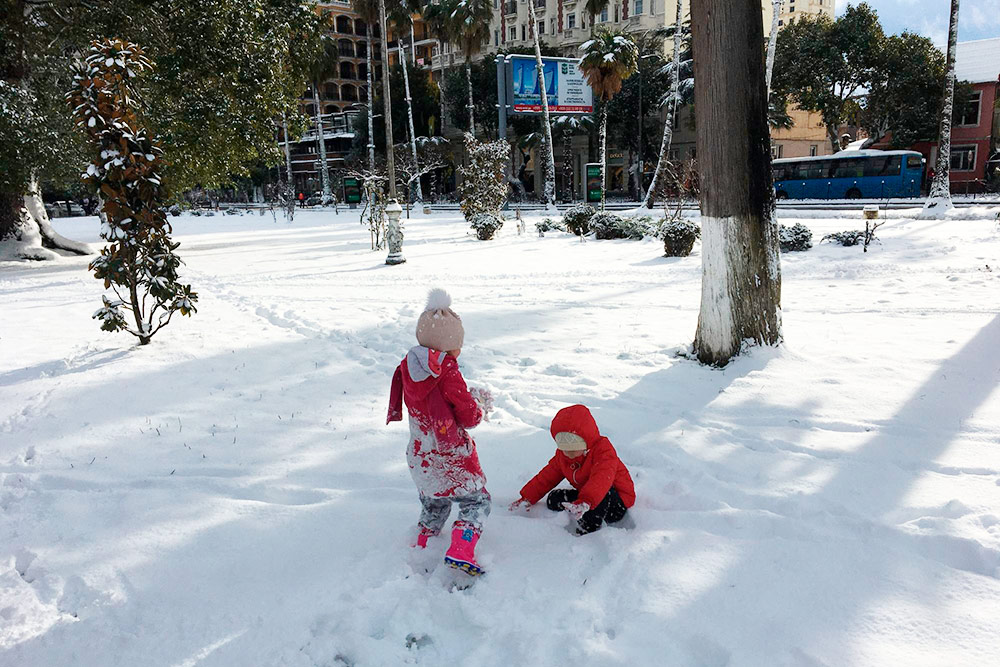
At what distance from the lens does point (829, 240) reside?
1351 centimetres

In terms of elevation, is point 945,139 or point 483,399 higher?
point 945,139

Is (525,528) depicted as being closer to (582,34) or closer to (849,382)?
(849,382)

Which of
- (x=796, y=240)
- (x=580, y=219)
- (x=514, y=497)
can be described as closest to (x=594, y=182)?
(x=580, y=219)

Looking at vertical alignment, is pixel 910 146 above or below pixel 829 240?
above

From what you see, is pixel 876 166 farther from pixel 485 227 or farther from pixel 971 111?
pixel 485 227

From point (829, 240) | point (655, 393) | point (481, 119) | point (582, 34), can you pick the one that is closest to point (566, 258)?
point (829, 240)

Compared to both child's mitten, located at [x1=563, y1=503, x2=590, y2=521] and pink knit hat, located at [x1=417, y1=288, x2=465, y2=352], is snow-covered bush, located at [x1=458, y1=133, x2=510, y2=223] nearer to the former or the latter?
child's mitten, located at [x1=563, y1=503, x2=590, y2=521]

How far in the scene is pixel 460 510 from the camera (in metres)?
2.91

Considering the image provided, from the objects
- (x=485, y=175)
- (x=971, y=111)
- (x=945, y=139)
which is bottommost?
(x=485, y=175)

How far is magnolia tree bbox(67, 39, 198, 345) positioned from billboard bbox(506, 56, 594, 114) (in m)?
26.5

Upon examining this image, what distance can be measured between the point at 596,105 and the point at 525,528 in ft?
125

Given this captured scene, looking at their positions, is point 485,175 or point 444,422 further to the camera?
point 485,175

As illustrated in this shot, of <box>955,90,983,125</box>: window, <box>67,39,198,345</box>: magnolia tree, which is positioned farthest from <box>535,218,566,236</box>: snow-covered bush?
<box>955,90,983,125</box>: window

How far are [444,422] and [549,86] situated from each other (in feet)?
107
